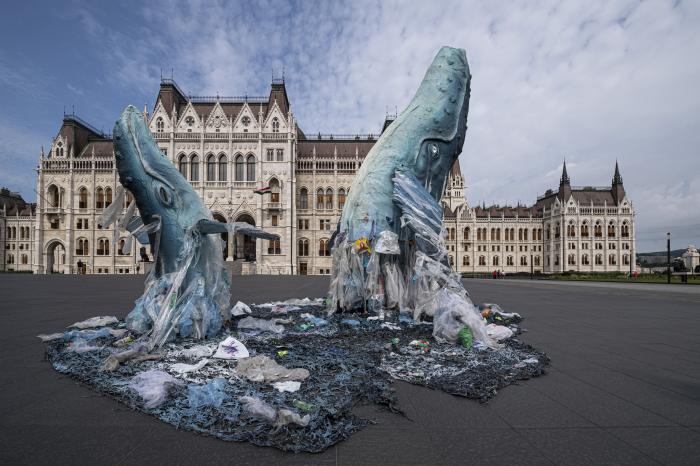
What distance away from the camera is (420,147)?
8773mm

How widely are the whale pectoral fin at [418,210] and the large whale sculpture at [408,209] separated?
19 millimetres

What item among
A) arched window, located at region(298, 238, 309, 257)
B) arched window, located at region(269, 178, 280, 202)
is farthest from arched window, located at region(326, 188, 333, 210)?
arched window, located at region(269, 178, 280, 202)

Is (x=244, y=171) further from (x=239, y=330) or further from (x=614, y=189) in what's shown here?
(x=614, y=189)

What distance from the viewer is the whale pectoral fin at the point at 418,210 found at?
24.1 ft

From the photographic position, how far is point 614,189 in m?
68.0

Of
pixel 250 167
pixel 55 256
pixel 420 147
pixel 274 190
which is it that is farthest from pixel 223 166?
pixel 420 147

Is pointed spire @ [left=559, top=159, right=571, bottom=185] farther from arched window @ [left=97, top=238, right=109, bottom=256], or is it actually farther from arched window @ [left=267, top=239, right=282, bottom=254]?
arched window @ [left=97, top=238, right=109, bottom=256]

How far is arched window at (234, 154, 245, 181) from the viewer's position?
147 feet

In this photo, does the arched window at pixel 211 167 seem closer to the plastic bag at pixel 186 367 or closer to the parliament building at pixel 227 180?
the parliament building at pixel 227 180

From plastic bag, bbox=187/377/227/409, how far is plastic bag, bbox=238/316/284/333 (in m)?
2.85

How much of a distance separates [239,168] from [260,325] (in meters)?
40.9

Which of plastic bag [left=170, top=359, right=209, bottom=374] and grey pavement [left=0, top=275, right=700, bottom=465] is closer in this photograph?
grey pavement [left=0, top=275, right=700, bottom=465]

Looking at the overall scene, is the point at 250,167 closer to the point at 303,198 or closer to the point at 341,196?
the point at 303,198

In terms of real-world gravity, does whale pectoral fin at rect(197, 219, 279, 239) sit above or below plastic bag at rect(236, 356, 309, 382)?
above
